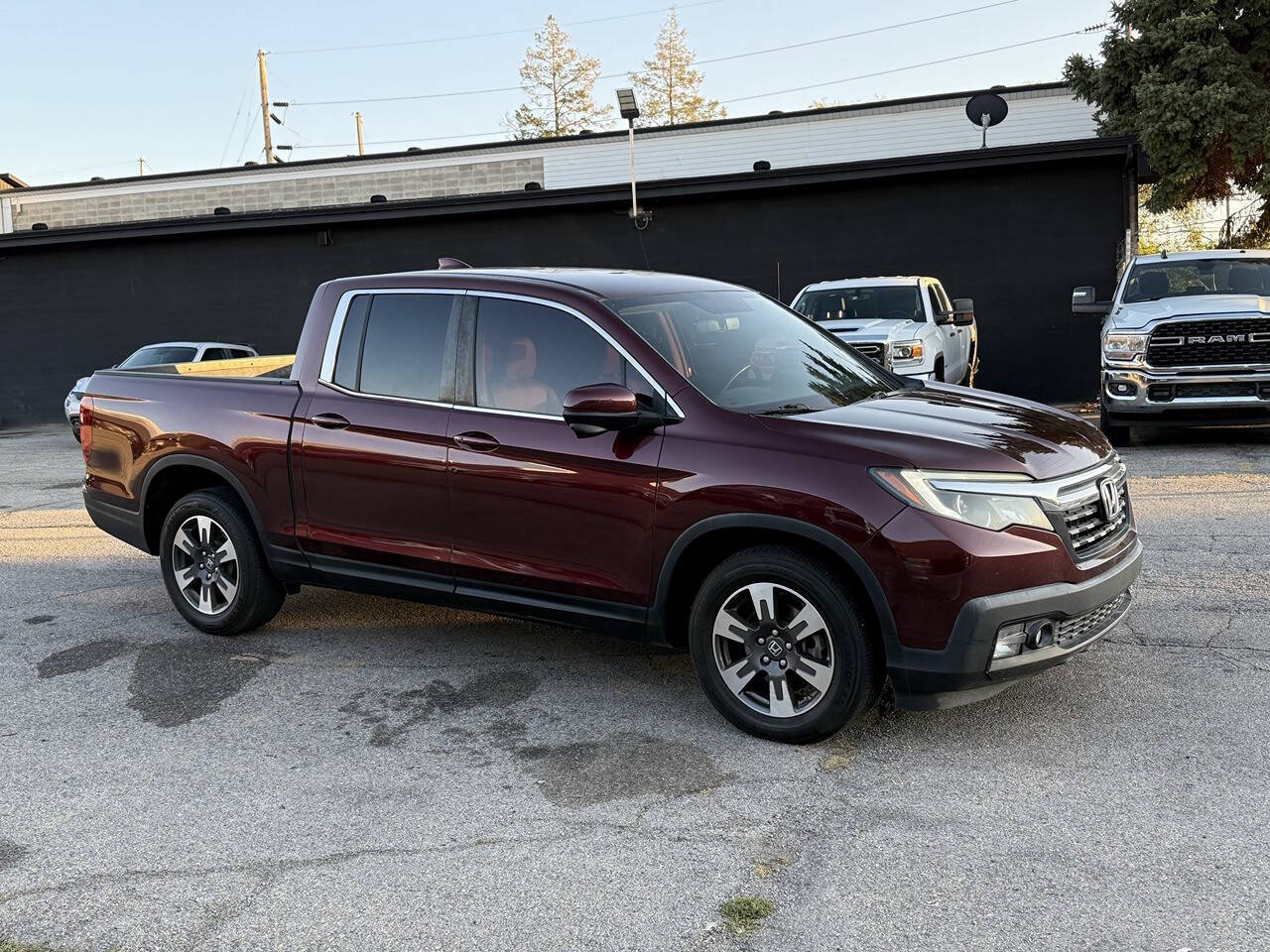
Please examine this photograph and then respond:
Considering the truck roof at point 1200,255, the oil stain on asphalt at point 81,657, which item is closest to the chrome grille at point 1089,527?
the oil stain on asphalt at point 81,657

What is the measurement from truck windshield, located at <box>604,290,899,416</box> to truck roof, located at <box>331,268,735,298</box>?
3.3 inches

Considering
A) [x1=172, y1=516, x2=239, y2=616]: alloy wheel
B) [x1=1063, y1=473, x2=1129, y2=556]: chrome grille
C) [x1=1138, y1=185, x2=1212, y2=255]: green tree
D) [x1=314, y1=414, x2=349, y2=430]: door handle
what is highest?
[x1=1138, y1=185, x2=1212, y2=255]: green tree

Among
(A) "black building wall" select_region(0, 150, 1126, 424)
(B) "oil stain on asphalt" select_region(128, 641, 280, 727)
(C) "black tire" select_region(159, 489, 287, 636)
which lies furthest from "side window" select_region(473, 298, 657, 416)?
(A) "black building wall" select_region(0, 150, 1126, 424)

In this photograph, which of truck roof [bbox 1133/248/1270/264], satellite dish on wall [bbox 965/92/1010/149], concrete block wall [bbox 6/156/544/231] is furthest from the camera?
concrete block wall [bbox 6/156/544/231]

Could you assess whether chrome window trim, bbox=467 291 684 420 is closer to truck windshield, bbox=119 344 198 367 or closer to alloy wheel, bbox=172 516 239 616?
alloy wheel, bbox=172 516 239 616

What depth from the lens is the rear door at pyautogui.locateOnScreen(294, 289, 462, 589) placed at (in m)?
5.29

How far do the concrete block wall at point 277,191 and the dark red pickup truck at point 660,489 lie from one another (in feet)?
72.4

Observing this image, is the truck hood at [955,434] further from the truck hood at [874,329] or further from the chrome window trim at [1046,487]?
the truck hood at [874,329]

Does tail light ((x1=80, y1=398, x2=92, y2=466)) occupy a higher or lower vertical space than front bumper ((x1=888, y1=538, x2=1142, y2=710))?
higher

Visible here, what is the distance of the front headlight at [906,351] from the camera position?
12133 millimetres

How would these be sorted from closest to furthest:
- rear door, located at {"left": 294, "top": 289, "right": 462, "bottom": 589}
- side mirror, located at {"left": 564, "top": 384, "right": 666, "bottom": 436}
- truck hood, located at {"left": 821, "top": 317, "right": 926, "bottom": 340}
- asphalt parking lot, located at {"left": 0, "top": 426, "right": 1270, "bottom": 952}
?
asphalt parking lot, located at {"left": 0, "top": 426, "right": 1270, "bottom": 952}, side mirror, located at {"left": 564, "top": 384, "right": 666, "bottom": 436}, rear door, located at {"left": 294, "top": 289, "right": 462, "bottom": 589}, truck hood, located at {"left": 821, "top": 317, "right": 926, "bottom": 340}

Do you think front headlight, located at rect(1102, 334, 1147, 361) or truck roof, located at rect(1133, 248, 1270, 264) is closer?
front headlight, located at rect(1102, 334, 1147, 361)

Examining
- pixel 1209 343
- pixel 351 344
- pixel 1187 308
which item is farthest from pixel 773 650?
pixel 1187 308

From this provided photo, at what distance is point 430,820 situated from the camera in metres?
3.94
